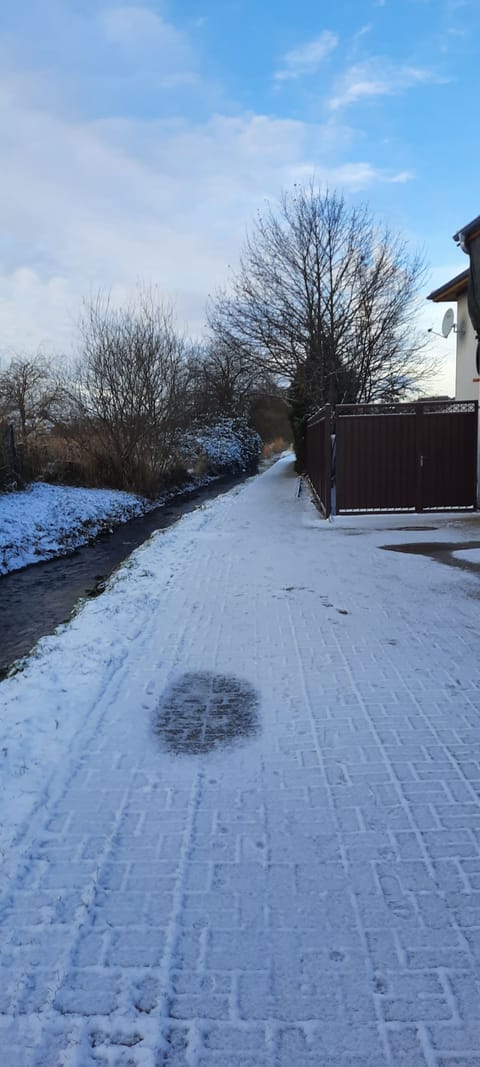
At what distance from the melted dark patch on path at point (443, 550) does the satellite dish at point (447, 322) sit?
5195 mm

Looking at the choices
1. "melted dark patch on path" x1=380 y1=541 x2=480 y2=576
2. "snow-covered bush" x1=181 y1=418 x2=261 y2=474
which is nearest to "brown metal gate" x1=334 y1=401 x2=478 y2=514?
"melted dark patch on path" x1=380 y1=541 x2=480 y2=576

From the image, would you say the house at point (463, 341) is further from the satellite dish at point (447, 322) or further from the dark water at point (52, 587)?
the dark water at point (52, 587)

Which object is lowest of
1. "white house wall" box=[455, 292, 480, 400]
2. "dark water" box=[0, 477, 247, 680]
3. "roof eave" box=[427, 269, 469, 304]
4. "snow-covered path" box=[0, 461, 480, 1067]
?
"dark water" box=[0, 477, 247, 680]

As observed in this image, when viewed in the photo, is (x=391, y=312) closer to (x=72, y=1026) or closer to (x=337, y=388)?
(x=337, y=388)

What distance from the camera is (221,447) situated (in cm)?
3412

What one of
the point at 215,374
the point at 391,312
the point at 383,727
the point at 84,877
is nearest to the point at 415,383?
the point at 391,312

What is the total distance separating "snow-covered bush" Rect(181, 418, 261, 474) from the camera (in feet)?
94.1

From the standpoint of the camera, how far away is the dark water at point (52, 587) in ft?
23.8

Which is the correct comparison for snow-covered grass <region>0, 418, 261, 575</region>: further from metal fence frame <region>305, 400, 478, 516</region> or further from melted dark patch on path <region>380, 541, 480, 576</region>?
melted dark patch on path <region>380, 541, 480, 576</region>

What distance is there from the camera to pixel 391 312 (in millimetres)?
20266

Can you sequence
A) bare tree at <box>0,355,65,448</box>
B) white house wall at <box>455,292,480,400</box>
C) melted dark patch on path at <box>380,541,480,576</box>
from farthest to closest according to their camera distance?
bare tree at <box>0,355,65,448</box>, white house wall at <box>455,292,480,400</box>, melted dark patch on path at <box>380,541,480,576</box>

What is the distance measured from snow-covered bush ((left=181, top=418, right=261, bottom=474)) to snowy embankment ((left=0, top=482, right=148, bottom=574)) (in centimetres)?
865

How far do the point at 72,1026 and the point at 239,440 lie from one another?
36.9m

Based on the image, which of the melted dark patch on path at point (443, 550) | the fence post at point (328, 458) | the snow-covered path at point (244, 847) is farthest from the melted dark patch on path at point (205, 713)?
the fence post at point (328, 458)
